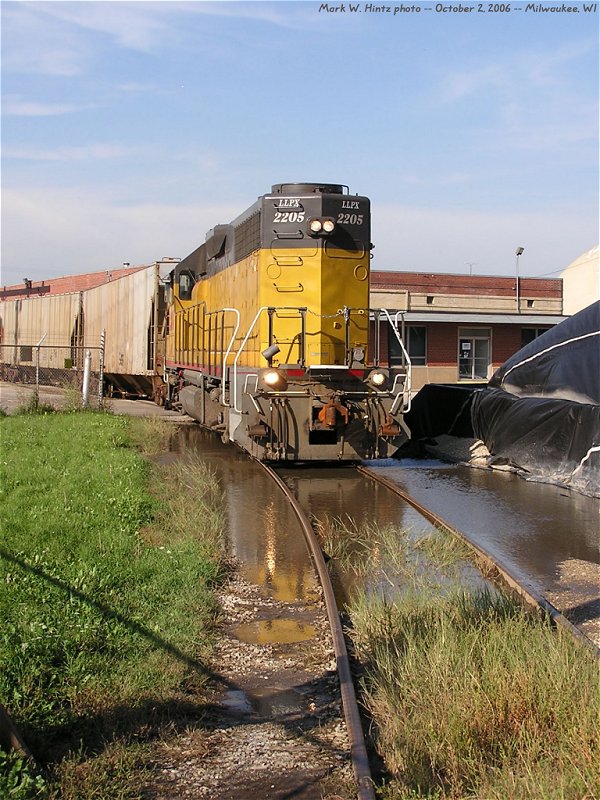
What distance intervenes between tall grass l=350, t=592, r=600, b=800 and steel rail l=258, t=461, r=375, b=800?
122 millimetres

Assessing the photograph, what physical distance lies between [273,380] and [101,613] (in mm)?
6448

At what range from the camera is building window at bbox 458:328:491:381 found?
3172cm

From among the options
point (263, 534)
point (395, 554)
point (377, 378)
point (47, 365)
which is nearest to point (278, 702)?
point (395, 554)

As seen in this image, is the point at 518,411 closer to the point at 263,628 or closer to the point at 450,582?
the point at 450,582

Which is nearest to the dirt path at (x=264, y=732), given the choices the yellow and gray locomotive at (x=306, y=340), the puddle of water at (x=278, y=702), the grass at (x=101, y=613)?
the puddle of water at (x=278, y=702)

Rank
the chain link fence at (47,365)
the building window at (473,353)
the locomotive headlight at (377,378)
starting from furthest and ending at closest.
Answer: the building window at (473,353), the chain link fence at (47,365), the locomotive headlight at (377,378)

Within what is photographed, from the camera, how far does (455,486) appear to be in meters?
12.0

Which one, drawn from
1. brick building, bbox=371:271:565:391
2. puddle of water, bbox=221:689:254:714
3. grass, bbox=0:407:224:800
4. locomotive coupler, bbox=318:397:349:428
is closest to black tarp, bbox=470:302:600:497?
locomotive coupler, bbox=318:397:349:428

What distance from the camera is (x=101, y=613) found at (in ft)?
18.5

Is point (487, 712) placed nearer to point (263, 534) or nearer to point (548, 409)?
point (263, 534)

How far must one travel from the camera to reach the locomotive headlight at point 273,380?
11805 mm

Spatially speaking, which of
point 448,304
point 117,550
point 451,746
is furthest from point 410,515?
point 448,304

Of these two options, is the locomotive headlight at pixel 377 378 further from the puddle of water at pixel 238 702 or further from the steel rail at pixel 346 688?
the puddle of water at pixel 238 702

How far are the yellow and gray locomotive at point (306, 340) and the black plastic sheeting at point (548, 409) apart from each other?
80.0 inches
